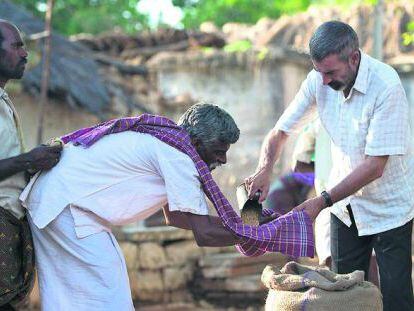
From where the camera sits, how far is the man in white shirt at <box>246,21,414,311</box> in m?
4.09

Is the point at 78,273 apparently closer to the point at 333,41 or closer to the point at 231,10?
the point at 333,41

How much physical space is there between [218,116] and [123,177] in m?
0.49

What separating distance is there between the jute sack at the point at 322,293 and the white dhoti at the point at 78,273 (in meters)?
0.71

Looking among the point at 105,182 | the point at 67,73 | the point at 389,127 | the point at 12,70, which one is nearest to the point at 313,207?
the point at 389,127

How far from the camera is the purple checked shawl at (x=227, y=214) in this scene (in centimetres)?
368

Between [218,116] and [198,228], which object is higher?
[218,116]

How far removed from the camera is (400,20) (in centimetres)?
1209

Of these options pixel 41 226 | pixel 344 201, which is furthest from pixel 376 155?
pixel 41 226

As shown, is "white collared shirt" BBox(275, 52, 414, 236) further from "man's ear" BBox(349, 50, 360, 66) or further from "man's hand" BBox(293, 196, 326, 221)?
"man's hand" BBox(293, 196, 326, 221)

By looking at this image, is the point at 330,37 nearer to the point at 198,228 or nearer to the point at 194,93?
the point at 198,228

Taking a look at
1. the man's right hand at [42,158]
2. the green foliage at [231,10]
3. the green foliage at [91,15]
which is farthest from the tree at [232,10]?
the man's right hand at [42,158]

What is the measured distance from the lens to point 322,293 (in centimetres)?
386

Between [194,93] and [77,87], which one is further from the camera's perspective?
[194,93]

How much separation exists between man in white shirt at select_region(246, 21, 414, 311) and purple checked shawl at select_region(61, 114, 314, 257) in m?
0.26
